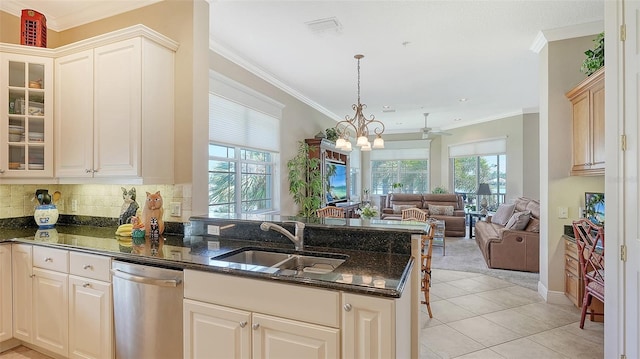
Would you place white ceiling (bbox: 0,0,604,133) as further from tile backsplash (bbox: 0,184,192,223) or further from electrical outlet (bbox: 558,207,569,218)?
electrical outlet (bbox: 558,207,569,218)

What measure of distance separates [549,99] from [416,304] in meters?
2.94

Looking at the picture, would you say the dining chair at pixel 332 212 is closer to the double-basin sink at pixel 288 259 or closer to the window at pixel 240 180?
the window at pixel 240 180

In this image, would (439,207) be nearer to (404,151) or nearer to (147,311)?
(404,151)

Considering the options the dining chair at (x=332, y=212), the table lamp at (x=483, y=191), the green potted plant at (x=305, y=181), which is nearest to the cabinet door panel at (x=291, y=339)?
the dining chair at (x=332, y=212)

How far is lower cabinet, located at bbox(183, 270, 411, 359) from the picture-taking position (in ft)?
4.50

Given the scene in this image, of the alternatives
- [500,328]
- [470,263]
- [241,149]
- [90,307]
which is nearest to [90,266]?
[90,307]

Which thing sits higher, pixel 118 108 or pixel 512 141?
pixel 512 141

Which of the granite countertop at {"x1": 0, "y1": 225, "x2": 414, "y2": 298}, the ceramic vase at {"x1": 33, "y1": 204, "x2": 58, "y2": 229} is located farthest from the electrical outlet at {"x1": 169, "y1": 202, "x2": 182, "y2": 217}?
the ceramic vase at {"x1": 33, "y1": 204, "x2": 58, "y2": 229}

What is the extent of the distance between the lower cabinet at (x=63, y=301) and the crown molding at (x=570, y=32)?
456 cm

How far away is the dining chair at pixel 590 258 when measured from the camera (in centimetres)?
256

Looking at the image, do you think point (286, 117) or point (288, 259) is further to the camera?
point (286, 117)

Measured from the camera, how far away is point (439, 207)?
7633mm

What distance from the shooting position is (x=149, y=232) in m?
2.50

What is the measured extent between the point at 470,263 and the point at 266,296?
4.46 meters
